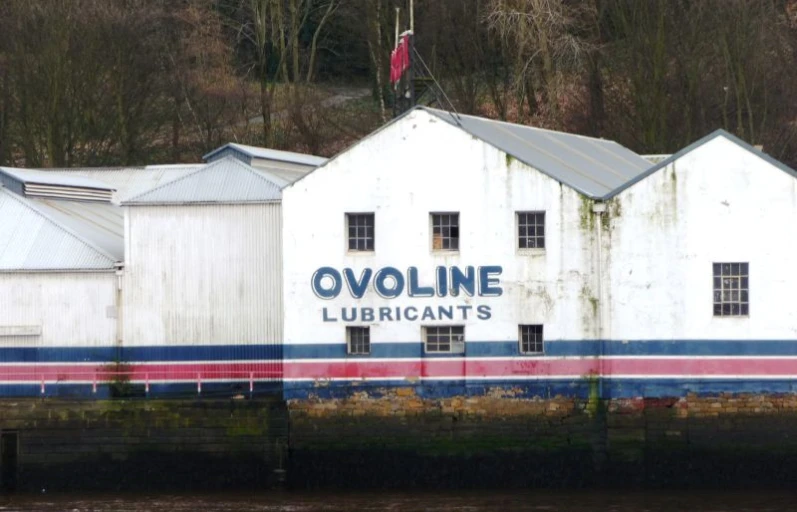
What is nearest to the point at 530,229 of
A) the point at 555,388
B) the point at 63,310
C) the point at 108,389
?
the point at 555,388

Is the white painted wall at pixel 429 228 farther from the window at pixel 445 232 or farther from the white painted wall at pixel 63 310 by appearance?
the white painted wall at pixel 63 310

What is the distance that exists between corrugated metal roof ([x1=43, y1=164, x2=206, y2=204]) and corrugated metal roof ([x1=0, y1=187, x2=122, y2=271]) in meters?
5.85

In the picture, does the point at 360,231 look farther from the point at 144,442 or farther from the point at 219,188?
the point at 144,442

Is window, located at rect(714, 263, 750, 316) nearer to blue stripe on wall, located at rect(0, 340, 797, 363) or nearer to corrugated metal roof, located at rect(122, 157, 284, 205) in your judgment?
blue stripe on wall, located at rect(0, 340, 797, 363)

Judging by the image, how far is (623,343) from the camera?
42.5m

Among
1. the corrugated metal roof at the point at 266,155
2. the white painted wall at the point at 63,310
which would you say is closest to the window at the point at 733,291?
the corrugated metal roof at the point at 266,155

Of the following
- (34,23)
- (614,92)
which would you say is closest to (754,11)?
(614,92)

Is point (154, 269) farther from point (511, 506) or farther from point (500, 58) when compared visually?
point (500, 58)

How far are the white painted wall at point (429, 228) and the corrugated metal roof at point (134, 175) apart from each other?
13098 millimetres

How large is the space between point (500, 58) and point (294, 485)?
33395 millimetres

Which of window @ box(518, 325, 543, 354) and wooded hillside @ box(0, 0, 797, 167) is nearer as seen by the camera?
window @ box(518, 325, 543, 354)

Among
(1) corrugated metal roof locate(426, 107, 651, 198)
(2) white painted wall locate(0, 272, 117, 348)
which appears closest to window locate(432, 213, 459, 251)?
(1) corrugated metal roof locate(426, 107, 651, 198)

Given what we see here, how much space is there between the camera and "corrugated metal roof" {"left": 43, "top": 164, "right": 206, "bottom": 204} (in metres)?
56.7

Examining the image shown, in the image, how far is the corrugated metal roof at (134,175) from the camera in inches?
2232
